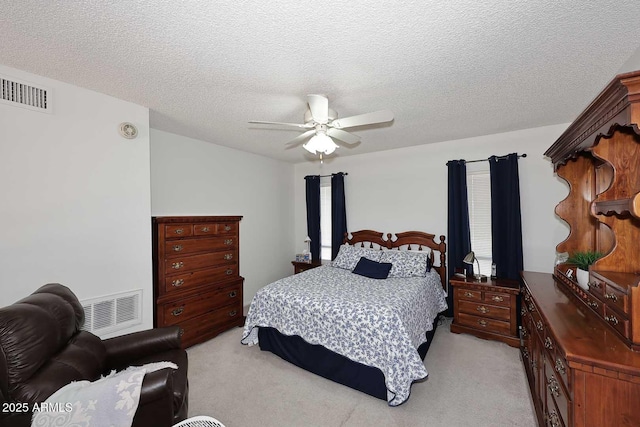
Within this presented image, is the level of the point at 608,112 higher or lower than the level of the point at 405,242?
higher

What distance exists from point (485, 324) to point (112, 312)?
158 inches

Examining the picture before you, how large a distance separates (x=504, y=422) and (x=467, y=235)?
2.23m

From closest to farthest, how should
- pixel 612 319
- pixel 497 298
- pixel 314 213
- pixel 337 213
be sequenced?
pixel 612 319
pixel 497 298
pixel 337 213
pixel 314 213

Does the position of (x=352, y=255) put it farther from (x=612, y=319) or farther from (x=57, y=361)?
(x=57, y=361)

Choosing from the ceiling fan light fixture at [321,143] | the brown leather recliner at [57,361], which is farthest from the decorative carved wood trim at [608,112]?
the brown leather recliner at [57,361]

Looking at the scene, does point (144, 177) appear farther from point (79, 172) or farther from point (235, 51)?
point (235, 51)

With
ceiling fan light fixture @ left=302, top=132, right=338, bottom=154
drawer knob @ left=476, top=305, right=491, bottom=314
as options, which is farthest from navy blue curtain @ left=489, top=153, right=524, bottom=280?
ceiling fan light fixture @ left=302, top=132, right=338, bottom=154

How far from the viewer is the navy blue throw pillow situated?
3420 millimetres

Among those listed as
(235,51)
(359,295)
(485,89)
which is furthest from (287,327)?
(485,89)

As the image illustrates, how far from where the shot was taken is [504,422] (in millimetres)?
1880

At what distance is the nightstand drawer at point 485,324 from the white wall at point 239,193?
3160 millimetres

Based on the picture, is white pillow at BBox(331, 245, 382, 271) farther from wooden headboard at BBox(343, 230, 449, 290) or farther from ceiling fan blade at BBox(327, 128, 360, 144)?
ceiling fan blade at BBox(327, 128, 360, 144)

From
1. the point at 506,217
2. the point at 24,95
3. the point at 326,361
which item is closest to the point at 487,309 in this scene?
the point at 506,217

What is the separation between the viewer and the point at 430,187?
3.97m
